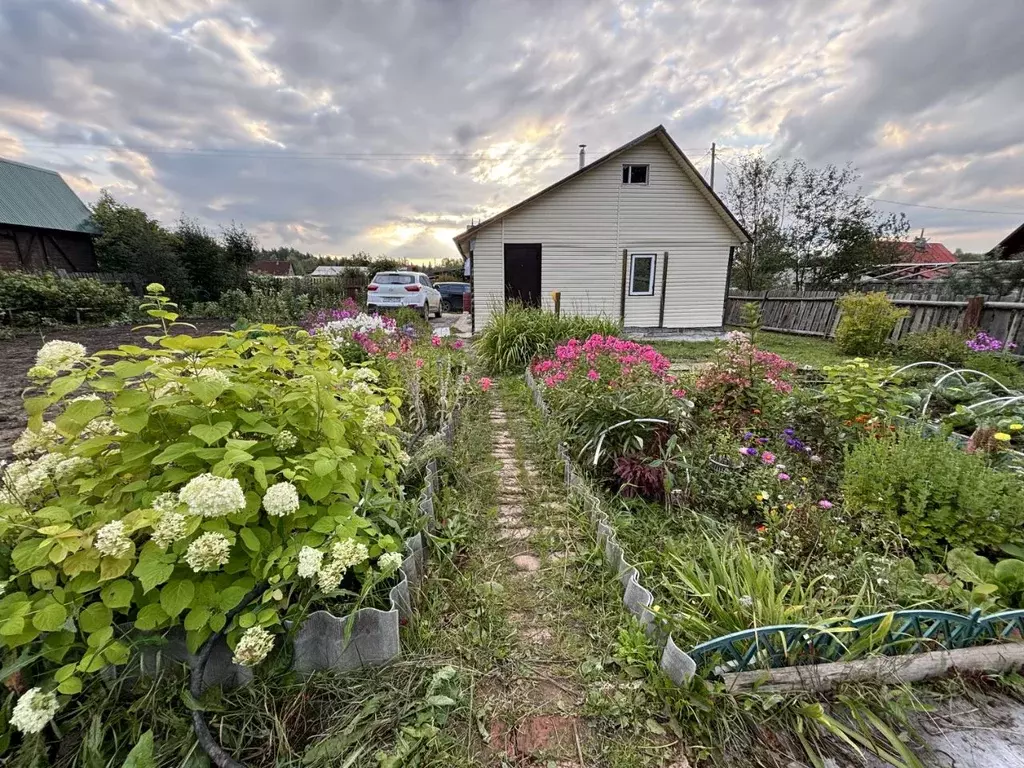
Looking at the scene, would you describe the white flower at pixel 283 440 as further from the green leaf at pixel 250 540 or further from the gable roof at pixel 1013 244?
the gable roof at pixel 1013 244

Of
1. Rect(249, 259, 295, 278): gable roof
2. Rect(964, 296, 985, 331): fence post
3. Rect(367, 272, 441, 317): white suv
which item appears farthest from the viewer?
Rect(249, 259, 295, 278): gable roof

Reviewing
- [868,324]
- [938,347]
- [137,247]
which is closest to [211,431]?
[938,347]

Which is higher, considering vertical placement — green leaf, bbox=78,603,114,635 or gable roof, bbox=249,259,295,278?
gable roof, bbox=249,259,295,278

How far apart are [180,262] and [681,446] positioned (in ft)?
56.0

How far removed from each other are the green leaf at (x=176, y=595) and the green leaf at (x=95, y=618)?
0.14 metres

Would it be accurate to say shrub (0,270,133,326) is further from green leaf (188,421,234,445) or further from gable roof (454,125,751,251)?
green leaf (188,421,234,445)

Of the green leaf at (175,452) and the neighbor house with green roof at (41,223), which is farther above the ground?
the neighbor house with green roof at (41,223)

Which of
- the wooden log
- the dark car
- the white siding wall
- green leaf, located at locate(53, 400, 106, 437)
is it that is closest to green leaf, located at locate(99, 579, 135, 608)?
green leaf, located at locate(53, 400, 106, 437)

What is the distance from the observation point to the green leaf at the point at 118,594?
1.01m

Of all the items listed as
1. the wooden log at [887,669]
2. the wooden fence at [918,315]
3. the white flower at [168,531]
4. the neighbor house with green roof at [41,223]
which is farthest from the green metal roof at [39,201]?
the wooden fence at [918,315]

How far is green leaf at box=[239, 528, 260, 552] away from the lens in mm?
1111

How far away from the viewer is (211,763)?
3.67 feet

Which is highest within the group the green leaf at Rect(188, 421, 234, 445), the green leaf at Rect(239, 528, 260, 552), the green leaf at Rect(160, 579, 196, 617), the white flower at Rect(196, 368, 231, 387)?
the white flower at Rect(196, 368, 231, 387)

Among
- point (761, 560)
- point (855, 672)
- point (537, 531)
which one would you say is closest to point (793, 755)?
point (855, 672)
